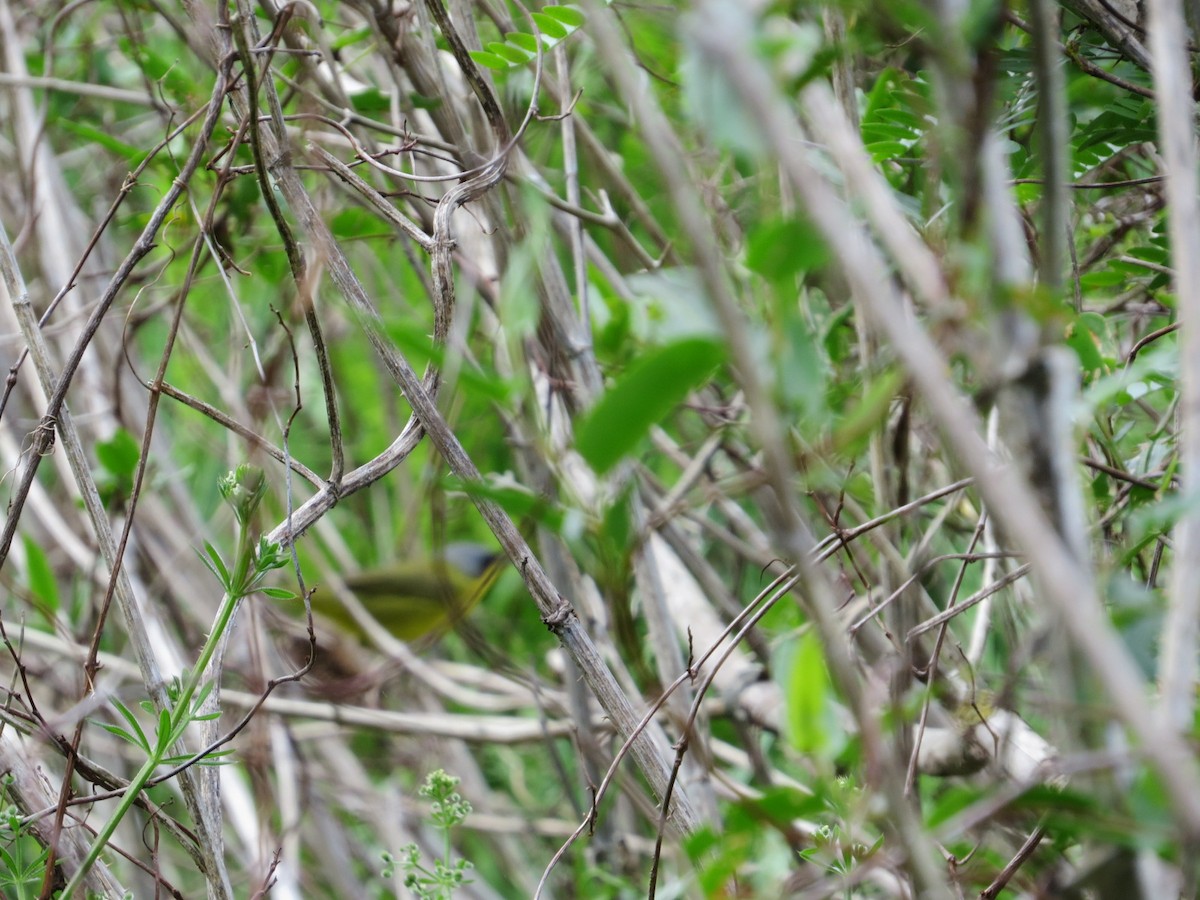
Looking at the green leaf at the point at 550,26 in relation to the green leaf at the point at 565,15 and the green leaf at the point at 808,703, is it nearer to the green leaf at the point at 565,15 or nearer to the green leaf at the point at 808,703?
the green leaf at the point at 565,15

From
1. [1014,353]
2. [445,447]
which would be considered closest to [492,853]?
[445,447]

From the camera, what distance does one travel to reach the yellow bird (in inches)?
89.0

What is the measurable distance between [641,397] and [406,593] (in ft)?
7.07

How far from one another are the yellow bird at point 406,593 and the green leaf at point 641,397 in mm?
1897

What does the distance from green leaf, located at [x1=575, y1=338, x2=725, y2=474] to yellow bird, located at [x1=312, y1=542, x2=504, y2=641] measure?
190 centimetres

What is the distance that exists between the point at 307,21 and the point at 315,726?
4.78 ft

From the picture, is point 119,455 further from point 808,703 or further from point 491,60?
point 808,703

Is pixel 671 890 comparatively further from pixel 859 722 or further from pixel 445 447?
pixel 445 447

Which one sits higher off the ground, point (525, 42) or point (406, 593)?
point (525, 42)

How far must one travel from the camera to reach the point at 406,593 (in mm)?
2363

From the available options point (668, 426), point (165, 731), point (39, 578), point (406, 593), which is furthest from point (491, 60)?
point (406, 593)

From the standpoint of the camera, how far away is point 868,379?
415 millimetres

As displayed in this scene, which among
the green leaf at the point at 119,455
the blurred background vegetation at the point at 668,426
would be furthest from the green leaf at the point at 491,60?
the green leaf at the point at 119,455

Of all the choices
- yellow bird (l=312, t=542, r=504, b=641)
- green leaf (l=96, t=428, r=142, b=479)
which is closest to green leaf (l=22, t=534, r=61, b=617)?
green leaf (l=96, t=428, r=142, b=479)
